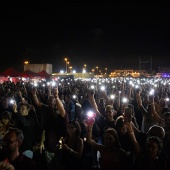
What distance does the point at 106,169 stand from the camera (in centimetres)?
408

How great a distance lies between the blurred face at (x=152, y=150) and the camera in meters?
3.98

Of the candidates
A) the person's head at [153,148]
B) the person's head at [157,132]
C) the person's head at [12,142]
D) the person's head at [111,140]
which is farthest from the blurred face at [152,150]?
the person's head at [12,142]

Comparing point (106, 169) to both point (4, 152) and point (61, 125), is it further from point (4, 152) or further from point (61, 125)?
point (61, 125)

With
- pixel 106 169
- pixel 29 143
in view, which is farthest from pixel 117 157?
pixel 29 143

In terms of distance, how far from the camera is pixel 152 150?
400 centimetres

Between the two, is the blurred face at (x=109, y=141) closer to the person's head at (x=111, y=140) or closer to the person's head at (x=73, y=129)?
the person's head at (x=111, y=140)

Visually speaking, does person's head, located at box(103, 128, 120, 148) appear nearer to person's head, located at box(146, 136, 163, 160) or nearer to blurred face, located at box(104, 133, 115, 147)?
blurred face, located at box(104, 133, 115, 147)

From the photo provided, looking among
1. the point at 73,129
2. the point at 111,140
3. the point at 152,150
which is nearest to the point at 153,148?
the point at 152,150

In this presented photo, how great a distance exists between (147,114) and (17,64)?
202ft

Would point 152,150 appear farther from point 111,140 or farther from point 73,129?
point 73,129

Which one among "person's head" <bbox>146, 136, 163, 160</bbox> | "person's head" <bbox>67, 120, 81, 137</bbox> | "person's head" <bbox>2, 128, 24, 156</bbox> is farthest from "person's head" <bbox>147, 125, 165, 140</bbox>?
"person's head" <bbox>2, 128, 24, 156</bbox>

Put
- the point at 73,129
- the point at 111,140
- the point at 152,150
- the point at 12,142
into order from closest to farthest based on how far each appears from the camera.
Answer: the point at 12,142 < the point at 152,150 < the point at 111,140 < the point at 73,129

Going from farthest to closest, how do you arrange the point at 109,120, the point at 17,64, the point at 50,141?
the point at 17,64 < the point at 109,120 < the point at 50,141

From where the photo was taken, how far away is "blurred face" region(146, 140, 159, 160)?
3.98 metres
